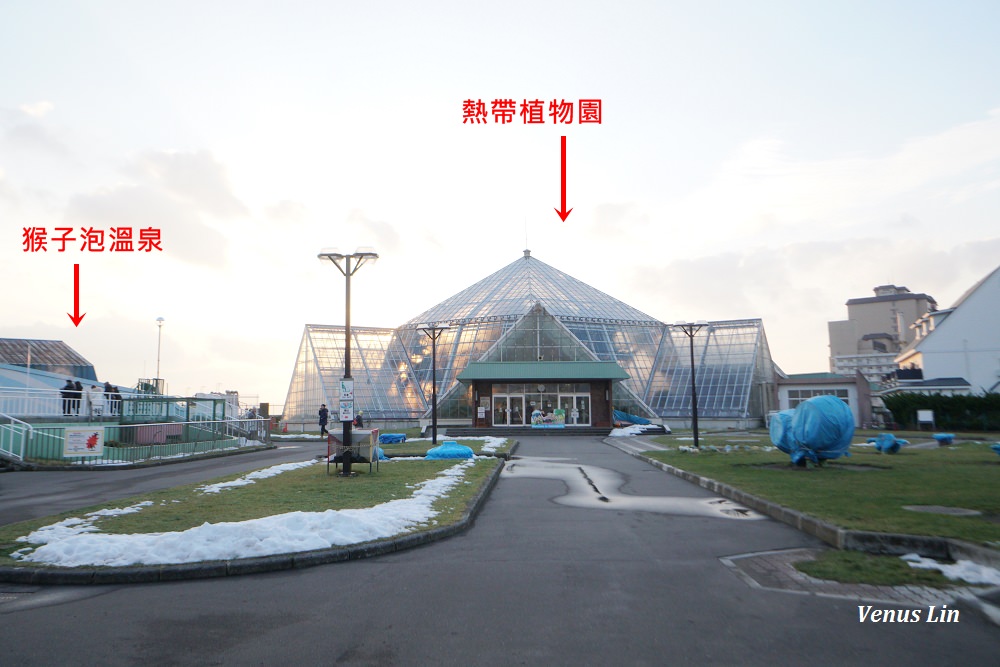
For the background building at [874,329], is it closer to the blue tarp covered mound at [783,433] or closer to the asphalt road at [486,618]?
the blue tarp covered mound at [783,433]

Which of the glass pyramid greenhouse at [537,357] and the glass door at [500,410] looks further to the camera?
the glass pyramid greenhouse at [537,357]

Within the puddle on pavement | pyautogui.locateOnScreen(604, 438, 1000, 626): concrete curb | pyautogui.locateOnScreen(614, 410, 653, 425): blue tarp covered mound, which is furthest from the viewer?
pyautogui.locateOnScreen(614, 410, 653, 425): blue tarp covered mound

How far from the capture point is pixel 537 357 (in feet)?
162

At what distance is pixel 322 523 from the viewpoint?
9.21 m

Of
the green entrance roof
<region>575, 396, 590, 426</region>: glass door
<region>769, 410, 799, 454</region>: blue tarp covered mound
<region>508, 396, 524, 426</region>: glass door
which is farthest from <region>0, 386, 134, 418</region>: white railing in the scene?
<region>575, 396, 590, 426</region>: glass door

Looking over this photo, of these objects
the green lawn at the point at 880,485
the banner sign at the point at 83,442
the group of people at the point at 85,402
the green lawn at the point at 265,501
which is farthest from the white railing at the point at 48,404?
the green lawn at the point at 880,485

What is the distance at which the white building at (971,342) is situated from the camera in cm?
5103

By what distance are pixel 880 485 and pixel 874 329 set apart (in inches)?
5056

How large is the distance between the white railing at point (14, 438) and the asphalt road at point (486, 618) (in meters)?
17.1

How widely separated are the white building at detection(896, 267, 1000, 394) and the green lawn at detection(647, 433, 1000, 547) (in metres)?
33.6

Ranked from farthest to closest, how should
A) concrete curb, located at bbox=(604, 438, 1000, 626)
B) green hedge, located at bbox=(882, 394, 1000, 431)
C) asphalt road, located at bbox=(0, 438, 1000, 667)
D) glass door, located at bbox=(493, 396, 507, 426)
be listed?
1. glass door, located at bbox=(493, 396, 507, 426)
2. green hedge, located at bbox=(882, 394, 1000, 431)
3. concrete curb, located at bbox=(604, 438, 1000, 626)
4. asphalt road, located at bbox=(0, 438, 1000, 667)

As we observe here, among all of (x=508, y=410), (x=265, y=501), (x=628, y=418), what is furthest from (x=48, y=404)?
(x=628, y=418)

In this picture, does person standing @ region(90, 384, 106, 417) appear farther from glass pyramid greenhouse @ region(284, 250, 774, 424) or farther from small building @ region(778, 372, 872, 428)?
small building @ region(778, 372, 872, 428)

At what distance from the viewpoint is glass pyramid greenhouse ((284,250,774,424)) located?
4894cm
